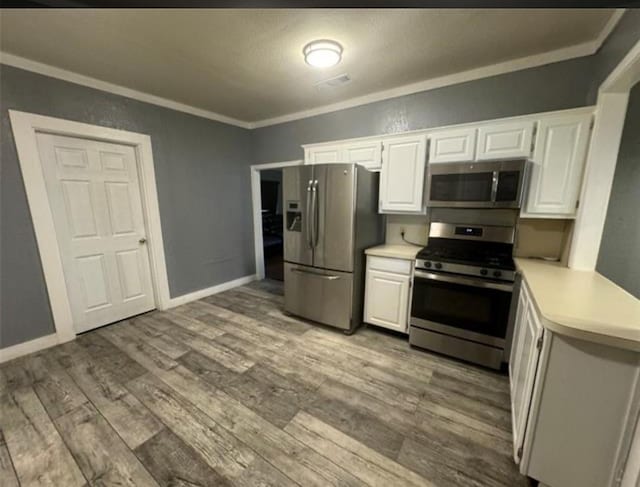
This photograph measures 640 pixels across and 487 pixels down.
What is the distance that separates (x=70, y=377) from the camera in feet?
7.27

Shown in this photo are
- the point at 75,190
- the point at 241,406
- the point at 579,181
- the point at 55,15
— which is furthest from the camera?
the point at 75,190

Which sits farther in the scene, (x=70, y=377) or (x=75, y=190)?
(x=75, y=190)

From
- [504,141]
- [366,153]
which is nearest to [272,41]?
[366,153]

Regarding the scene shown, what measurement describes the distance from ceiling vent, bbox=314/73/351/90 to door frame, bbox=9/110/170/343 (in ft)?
6.95

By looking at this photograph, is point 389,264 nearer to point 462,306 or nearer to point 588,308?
point 462,306

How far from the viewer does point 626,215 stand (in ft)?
6.76

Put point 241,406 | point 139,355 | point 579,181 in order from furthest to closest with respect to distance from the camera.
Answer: point 139,355 < point 579,181 < point 241,406

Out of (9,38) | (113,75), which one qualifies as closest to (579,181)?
(113,75)

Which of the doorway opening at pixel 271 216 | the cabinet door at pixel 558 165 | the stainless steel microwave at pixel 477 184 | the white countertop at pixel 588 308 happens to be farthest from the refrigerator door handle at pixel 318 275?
the doorway opening at pixel 271 216

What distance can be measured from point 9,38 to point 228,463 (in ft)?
11.2

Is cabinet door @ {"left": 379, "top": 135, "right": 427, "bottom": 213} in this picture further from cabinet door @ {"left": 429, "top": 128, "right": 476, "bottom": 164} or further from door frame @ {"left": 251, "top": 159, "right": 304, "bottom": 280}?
door frame @ {"left": 251, "top": 159, "right": 304, "bottom": 280}

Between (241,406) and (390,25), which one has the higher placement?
(390,25)

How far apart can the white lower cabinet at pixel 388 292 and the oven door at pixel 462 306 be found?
14cm

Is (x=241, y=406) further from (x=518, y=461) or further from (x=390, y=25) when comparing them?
(x=390, y=25)
